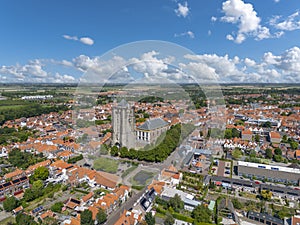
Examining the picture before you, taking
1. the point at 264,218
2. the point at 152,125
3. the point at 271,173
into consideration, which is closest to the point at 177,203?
the point at 264,218

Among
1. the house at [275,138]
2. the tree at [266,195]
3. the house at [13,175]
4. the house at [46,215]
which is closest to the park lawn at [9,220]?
the house at [46,215]

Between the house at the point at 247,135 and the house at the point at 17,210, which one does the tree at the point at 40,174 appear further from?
the house at the point at 247,135

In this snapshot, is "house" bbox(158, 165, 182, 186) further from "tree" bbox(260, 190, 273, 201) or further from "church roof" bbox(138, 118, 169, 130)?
"church roof" bbox(138, 118, 169, 130)

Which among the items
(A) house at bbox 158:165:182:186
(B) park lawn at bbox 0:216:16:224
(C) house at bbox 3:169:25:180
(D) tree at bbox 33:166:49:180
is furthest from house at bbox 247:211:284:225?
(C) house at bbox 3:169:25:180

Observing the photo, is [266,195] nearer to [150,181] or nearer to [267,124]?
[150,181]

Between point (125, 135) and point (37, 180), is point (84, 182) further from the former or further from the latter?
point (125, 135)

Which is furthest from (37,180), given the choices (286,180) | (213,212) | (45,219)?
(286,180)
